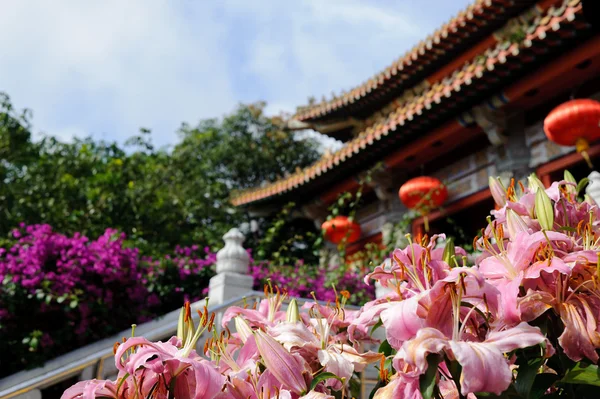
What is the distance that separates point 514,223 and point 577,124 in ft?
17.6

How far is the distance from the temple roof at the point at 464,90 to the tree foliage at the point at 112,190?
7.35 feet

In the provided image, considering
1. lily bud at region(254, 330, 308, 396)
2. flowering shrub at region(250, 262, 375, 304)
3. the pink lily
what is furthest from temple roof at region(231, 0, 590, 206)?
the pink lily

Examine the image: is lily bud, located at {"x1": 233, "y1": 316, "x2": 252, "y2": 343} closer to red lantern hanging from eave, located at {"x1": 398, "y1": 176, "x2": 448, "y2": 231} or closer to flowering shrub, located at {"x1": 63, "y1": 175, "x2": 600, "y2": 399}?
flowering shrub, located at {"x1": 63, "y1": 175, "x2": 600, "y2": 399}

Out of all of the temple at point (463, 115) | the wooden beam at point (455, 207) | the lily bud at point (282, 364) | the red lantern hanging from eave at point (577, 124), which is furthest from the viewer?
the wooden beam at point (455, 207)

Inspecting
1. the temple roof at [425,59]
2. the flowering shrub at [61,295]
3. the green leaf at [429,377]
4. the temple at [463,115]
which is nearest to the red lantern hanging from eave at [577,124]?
the temple at [463,115]

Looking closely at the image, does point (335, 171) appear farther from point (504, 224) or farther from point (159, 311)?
point (504, 224)

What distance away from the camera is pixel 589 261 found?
80 cm

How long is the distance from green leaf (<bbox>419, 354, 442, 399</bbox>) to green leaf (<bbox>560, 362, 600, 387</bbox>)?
17 cm

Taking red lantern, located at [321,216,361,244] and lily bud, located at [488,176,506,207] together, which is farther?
red lantern, located at [321,216,361,244]

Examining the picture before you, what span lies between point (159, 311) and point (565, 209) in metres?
5.28

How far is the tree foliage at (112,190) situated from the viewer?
8.57 m

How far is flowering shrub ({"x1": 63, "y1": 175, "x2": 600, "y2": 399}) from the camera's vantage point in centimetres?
72

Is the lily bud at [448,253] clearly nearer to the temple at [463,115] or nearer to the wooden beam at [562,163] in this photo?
Answer: the temple at [463,115]

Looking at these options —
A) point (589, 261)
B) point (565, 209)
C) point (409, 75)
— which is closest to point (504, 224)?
point (565, 209)
